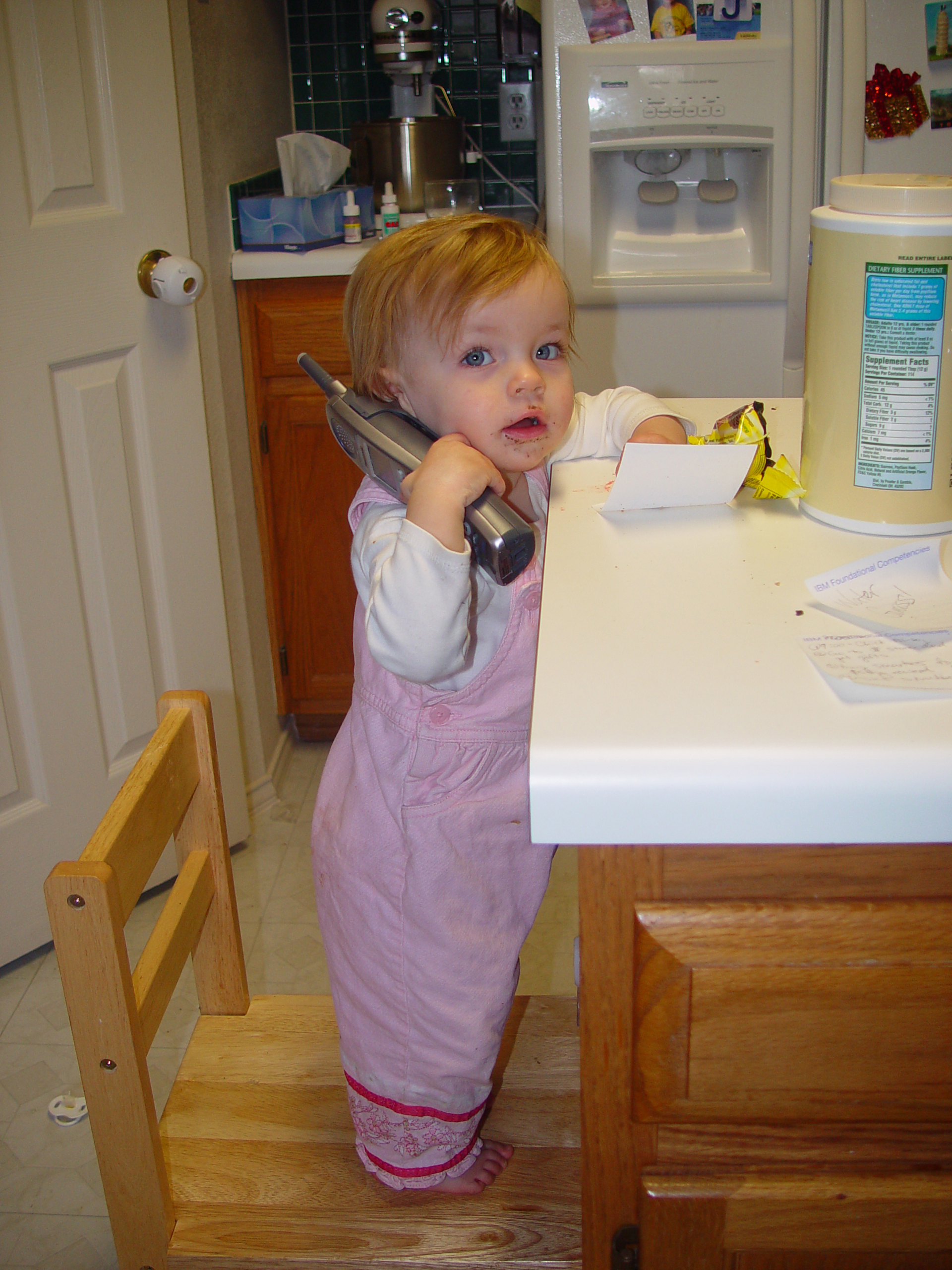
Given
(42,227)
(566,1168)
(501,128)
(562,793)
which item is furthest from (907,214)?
(501,128)

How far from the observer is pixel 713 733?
50cm

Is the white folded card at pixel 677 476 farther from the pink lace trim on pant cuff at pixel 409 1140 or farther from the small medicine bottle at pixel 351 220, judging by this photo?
the small medicine bottle at pixel 351 220

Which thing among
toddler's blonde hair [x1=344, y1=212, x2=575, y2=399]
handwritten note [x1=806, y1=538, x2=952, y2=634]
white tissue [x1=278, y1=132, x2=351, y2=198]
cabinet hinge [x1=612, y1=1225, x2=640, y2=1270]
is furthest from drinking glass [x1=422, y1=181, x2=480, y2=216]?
cabinet hinge [x1=612, y1=1225, x2=640, y2=1270]

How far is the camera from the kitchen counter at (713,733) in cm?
48

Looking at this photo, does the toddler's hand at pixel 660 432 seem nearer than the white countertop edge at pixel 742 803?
No

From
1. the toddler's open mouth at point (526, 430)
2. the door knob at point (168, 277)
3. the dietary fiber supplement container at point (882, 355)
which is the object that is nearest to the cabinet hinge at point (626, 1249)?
the dietary fiber supplement container at point (882, 355)

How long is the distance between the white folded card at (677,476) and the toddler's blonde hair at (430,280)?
19cm

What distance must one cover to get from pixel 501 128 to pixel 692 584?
2.15m

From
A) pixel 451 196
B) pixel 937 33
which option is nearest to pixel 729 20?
pixel 937 33

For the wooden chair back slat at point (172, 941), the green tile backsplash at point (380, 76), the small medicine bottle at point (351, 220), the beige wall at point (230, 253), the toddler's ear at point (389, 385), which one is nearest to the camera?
the wooden chair back slat at point (172, 941)

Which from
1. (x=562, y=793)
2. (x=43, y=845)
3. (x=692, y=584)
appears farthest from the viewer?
(x=43, y=845)

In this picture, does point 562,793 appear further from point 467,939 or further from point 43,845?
point 43,845

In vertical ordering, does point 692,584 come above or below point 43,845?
above

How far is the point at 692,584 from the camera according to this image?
0.66 metres
